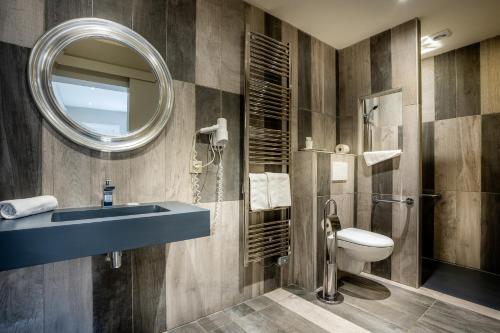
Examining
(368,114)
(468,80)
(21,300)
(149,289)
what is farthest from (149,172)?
(468,80)

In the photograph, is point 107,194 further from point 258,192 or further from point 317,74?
point 317,74

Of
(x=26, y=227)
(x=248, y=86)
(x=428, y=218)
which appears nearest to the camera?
(x=26, y=227)

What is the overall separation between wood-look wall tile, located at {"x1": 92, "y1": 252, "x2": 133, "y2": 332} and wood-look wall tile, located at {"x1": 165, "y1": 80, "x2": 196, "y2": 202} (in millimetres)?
508

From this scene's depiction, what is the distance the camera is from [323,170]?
7.73 feet

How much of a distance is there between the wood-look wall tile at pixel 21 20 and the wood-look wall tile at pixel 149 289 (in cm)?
131

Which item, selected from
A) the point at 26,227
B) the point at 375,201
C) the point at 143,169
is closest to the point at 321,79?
the point at 375,201

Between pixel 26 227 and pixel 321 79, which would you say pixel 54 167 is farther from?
pixel 321 79

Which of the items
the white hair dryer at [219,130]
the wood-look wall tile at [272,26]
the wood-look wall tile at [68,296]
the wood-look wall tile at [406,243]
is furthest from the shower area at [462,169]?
the wood-look wall tile at [68,296]

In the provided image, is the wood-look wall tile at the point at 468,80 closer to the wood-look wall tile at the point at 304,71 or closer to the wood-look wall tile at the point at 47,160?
the wood-look wall tile at the point at 304,71

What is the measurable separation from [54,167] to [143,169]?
0.46 metres

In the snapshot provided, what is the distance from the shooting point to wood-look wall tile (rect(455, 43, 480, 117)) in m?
2.75

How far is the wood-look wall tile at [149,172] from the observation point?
160cm

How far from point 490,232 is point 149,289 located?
11.1 ft

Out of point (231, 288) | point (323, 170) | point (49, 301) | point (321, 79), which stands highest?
point (321, 79)
